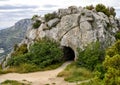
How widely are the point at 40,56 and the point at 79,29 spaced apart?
6.25m

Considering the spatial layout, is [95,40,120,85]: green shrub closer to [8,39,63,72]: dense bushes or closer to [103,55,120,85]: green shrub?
[103,55,120,85]: green shrub

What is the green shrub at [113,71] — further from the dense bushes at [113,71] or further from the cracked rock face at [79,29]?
the cracked rock face at [79,29]

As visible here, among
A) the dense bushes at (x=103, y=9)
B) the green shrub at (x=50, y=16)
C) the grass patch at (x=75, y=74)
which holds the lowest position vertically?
the grass patch at (x=75, y=74)

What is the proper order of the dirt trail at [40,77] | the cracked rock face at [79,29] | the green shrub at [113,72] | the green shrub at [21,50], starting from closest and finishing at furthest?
the green shrub at [113,72]
the dirt trail at [40,77]
the cracked rock face at [79,29]
the green shrub at [21,50]

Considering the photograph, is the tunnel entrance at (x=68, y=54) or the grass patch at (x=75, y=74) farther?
the tunnel entrance at (x=68, y=54)

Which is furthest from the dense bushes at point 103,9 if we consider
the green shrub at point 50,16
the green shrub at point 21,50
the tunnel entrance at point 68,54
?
the green shrub at point 21,50

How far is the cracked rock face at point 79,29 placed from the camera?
45.0 meters

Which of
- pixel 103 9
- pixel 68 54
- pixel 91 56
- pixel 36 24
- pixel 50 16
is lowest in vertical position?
pixel 68 54

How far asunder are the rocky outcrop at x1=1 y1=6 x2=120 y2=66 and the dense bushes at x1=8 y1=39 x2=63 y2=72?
5.35ft

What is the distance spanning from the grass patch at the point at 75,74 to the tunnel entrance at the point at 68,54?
576 cm

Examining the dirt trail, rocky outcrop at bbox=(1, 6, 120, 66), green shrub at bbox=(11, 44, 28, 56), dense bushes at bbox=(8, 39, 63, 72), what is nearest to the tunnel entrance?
rocky outcrop at bbox=(1, 6, 120, 66)

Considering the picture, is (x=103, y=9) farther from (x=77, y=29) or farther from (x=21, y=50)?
(x=21, y=50)

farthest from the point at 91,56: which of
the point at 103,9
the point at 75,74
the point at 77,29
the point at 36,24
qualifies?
the point at 103,9

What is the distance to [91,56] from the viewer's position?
1681 inches
